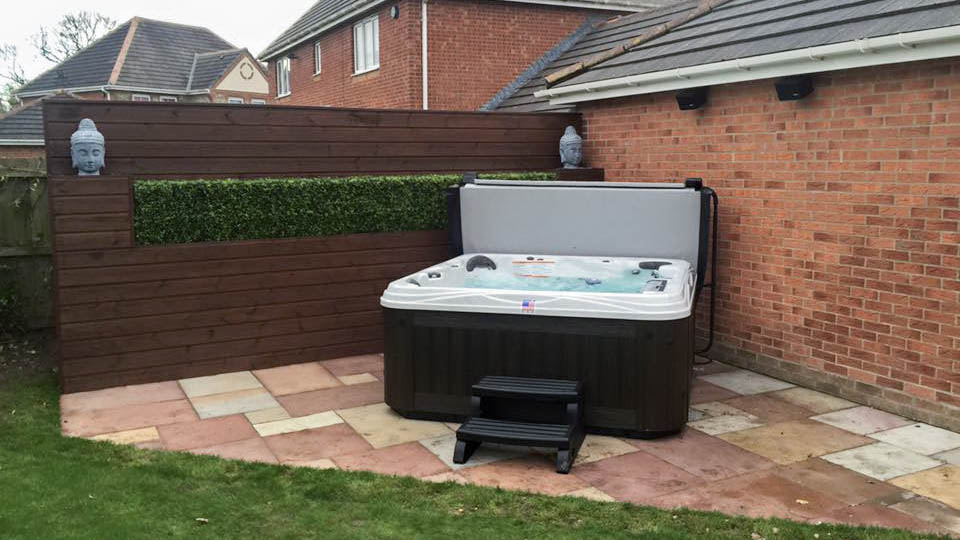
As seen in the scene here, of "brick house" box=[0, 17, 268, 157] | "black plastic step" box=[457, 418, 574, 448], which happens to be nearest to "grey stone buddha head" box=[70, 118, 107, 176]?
"black plastic step" box=[457, 418, 574, 448]

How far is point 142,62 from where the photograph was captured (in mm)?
30656

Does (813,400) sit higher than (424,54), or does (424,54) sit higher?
(424,54)

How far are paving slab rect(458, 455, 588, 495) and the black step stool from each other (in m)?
0.09

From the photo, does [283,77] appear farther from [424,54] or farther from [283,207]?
[283,207]

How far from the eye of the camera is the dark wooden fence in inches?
241

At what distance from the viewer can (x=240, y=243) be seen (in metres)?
6.65

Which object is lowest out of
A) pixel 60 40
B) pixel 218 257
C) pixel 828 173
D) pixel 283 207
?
pixel 218 257

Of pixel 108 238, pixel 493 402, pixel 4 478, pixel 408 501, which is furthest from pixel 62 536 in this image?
pixel 108 238

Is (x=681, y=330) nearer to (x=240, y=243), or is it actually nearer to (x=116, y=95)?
(x=240, y=243)

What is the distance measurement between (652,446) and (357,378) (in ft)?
8.38

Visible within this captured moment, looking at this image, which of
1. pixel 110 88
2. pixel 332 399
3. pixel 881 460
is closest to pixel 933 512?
pixel 881 460

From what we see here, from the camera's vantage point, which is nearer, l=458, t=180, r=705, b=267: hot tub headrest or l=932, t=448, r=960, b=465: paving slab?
l=932, t=448, r=960, b=465: paving slab

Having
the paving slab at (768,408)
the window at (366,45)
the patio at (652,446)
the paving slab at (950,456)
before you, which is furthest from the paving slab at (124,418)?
the window at (366,45)

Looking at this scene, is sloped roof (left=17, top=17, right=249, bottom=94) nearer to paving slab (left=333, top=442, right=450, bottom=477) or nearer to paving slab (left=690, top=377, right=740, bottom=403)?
paving slab (left=690, top=377, right=740, bottom=403)
